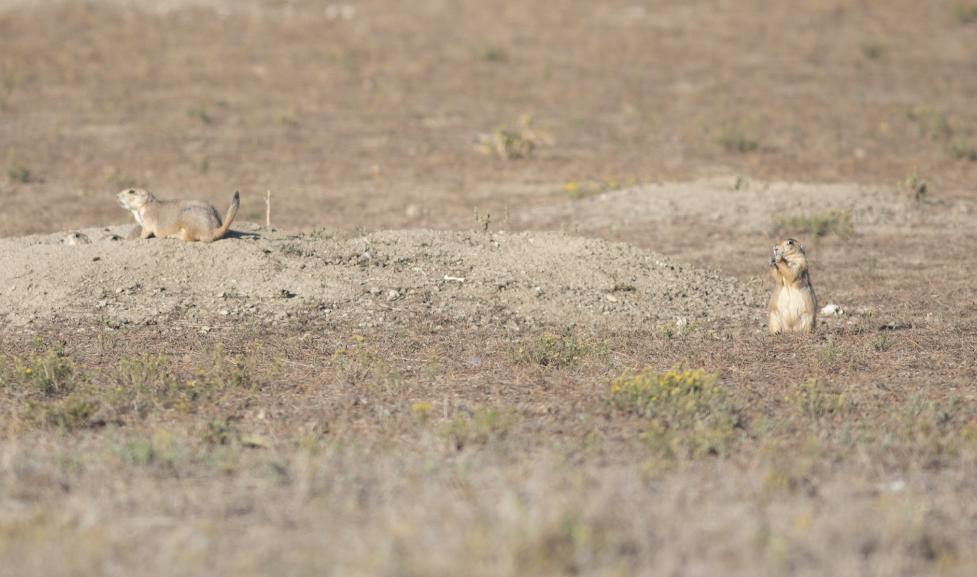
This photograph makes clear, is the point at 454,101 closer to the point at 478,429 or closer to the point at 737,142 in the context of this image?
the point at 737,142

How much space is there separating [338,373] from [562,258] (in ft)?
11.8

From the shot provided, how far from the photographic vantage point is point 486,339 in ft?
32.2

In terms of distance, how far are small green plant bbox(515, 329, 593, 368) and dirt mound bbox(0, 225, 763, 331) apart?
3.70 ft

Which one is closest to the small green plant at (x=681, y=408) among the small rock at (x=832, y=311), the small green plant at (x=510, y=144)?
the small rock at (x=832, y=311)

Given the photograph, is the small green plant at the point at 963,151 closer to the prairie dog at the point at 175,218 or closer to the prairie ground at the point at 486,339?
the prairie ground at the point at 486,339

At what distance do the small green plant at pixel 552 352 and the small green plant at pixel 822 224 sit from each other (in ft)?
22.7

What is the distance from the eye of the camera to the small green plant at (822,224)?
50.0ft

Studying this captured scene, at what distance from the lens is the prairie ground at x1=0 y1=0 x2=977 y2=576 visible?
5.14 meters

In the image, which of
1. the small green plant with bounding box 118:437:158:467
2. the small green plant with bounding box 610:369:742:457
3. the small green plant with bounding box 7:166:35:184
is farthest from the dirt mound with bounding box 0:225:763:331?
the small green plant with bounding box 7:166:35:184

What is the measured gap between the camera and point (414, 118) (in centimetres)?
2442

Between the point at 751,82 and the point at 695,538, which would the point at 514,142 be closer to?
the point at 751,82

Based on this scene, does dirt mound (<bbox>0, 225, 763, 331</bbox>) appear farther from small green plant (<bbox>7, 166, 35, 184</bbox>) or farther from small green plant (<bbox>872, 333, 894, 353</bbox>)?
small green plant (<bbox>7, 166, 35, 184</bbox>)

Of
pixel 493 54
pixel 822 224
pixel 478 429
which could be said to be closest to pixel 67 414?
pixel 478 429

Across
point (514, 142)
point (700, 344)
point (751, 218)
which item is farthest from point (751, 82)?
point (700, 344)
